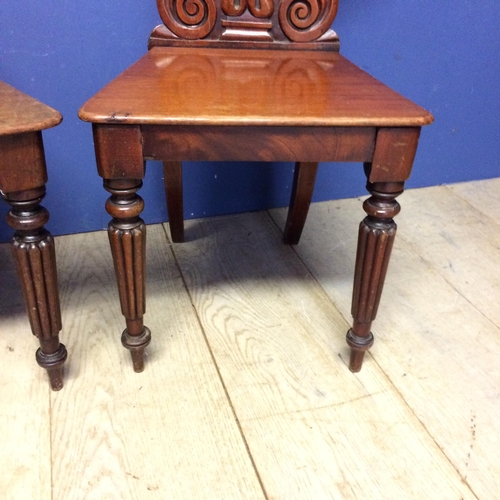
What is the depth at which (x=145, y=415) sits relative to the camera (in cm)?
91

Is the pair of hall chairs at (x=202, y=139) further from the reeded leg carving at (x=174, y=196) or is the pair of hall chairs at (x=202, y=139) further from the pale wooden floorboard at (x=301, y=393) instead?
the reeded leg carving at (x=174, y=196)

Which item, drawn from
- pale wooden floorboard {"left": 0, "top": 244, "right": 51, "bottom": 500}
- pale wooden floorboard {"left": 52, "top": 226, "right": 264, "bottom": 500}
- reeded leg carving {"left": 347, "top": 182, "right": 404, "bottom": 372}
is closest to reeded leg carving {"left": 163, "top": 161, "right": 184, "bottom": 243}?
pale wooden floorboard {"left": 52, "top": 226, "right": 264, "bottom": 500}

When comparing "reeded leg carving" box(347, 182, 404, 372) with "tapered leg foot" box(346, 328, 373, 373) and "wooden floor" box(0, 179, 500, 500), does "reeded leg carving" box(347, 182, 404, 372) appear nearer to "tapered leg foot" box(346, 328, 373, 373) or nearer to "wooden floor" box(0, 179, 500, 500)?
"tapered leg foot" box(346, 328, 373, 373)

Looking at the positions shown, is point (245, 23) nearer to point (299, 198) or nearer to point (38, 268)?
point (299, 198)

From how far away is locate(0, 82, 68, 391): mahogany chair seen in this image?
2.39 feet

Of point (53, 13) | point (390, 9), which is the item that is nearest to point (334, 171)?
point (390, 9)

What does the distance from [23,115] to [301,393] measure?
0.62 m

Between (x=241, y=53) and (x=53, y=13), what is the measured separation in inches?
17.2

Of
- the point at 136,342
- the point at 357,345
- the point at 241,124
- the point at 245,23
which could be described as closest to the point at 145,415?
the point at 136,342

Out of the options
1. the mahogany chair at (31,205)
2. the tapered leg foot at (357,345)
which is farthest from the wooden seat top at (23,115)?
the tapered leg foot at (357,345)

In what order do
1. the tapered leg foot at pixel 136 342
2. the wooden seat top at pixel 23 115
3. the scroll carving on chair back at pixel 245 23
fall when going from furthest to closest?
the scroll carving on chair back at pixel 245 23 → the tapered leg foot at pixel 136 342 → the wooden seat top at pixel 23 115

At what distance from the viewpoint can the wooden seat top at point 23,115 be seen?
0.71 meters

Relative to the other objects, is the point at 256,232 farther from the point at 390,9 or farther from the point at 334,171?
the point at 390,9

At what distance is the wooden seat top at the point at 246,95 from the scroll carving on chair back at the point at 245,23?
0.15 ft
